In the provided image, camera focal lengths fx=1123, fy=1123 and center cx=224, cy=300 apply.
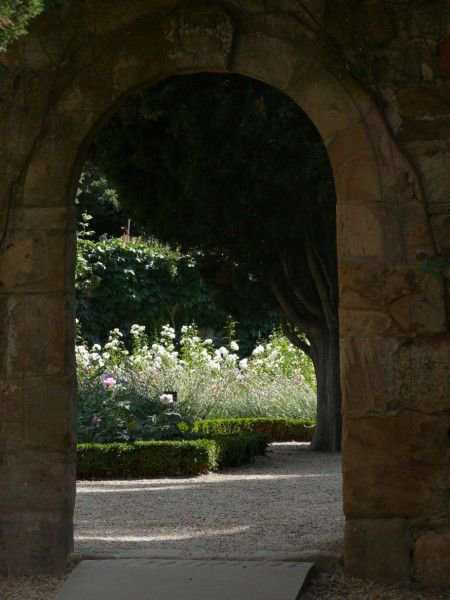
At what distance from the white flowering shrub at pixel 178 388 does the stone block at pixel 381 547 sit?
17.3 ft

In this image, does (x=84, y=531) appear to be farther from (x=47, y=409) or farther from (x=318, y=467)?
(x=318, y=467)

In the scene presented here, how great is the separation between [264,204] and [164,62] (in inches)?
205

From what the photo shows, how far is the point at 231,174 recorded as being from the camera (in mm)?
10062

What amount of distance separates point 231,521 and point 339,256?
107 inches

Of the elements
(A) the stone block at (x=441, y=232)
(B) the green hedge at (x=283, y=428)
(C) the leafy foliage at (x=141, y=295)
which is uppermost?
(C) the leafy foliage at (x=141, y=295)

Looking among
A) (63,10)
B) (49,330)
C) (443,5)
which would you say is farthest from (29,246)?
(443,5)

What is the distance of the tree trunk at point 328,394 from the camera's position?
36.5 feet

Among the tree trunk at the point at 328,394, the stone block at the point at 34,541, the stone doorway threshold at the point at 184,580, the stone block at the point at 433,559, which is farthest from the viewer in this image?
the tree trunk at the point at 328,394

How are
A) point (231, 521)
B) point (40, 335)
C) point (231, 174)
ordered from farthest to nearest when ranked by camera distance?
point (231, 174) < point (231, 521) < point (40, 335)

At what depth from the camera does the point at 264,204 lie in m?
10.3

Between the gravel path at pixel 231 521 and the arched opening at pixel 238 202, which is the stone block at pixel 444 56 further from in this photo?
the arched opening at pixel 238 202

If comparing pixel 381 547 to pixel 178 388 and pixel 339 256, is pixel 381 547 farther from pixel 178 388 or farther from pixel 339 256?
pixel 178 388

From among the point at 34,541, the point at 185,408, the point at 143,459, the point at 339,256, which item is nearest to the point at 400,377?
the point at 339,256

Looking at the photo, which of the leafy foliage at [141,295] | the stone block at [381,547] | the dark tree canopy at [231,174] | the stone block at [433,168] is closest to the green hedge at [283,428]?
the dark tree canopy at [231,174]
